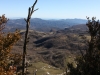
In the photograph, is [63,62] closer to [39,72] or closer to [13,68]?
[39,72]

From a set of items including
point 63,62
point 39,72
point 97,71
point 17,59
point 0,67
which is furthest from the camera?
point 63,62

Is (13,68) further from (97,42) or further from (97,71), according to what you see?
(97,42)

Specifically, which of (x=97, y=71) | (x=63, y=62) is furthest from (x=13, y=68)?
(x=63, y=62)

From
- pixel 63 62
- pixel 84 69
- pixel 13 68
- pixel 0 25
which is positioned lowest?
pixel 63 62

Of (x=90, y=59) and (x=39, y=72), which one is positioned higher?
(x=90, y=59)

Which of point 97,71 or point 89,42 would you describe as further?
point 89,42

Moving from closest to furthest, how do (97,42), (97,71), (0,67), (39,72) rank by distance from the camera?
(0,67), (97,71), (97,42), (39,72)

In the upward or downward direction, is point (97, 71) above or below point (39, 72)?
above

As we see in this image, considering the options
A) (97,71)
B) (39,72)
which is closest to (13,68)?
(97,71)

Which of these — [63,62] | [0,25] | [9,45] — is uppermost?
[0,25]
